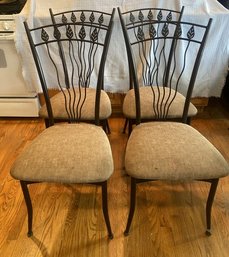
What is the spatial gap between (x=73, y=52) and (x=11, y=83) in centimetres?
69

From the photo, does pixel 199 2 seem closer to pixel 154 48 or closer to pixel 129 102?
pixel 154 48

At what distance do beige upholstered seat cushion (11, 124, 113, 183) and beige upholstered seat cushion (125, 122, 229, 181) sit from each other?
0.12 m

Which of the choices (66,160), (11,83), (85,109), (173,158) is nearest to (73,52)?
(85,109)

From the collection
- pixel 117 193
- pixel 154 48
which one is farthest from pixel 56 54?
pixel 117 193

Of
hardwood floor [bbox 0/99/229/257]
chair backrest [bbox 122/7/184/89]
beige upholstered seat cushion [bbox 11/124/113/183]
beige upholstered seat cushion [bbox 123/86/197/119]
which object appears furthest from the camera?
chair backrest [bbox 122/7/184/89]

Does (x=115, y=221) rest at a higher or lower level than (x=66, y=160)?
lower

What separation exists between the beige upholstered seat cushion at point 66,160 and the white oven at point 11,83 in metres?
1.08

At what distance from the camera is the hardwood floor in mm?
1241

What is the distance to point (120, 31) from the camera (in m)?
1.95

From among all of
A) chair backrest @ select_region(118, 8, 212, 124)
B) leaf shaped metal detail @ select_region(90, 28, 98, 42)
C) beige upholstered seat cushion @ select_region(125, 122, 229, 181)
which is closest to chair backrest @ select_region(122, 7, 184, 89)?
chair backrest @ select_region(118, 8, 212, 124)

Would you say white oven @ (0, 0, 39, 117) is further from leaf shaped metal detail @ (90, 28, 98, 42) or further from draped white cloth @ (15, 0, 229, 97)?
leaf shaped metal detail @ (90, 28, 98, 42)

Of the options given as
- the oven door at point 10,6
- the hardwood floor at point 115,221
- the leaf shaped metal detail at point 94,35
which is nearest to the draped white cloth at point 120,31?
the oven door at point 10,6

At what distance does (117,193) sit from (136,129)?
452mm

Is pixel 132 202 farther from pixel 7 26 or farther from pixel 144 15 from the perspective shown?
pixel 7 26
